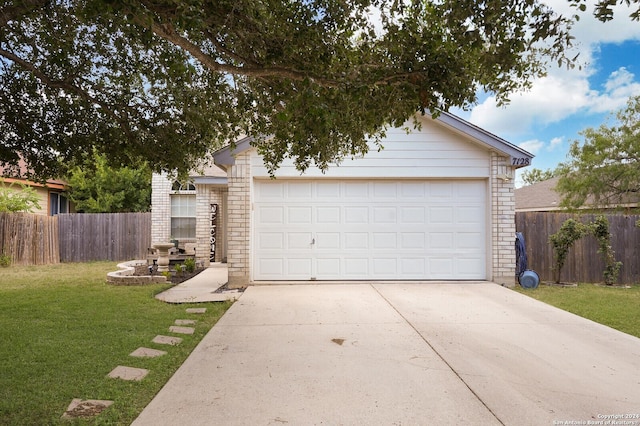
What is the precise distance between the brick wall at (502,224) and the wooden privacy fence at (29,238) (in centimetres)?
1488

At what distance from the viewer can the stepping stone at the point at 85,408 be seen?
3289 millimetres

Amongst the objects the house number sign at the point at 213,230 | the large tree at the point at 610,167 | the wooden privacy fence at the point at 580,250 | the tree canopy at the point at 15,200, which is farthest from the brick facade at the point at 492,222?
the large tree at the point at 610,167

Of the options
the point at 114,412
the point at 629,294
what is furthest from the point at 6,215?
the point at 629,294

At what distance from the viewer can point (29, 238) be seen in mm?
14961

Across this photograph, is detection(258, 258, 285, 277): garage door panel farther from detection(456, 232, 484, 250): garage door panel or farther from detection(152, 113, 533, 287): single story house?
detection(456, 232, 484, 250): garage door panel

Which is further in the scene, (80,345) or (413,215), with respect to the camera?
(413,215)

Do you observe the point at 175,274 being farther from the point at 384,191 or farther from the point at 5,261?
the point at 5,261

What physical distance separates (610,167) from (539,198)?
4339mm

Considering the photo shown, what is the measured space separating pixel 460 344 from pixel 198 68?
5.70 meters

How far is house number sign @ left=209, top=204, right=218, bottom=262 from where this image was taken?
13836 mm

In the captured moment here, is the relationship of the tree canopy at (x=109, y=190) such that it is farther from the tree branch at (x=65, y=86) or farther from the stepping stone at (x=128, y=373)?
the stepping stone at (x=128, y=373)

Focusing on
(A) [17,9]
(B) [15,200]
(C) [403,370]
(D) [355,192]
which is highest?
(A) [17,9]

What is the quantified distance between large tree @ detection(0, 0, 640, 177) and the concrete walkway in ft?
8.21

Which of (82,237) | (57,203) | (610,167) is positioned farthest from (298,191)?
(57,203)
